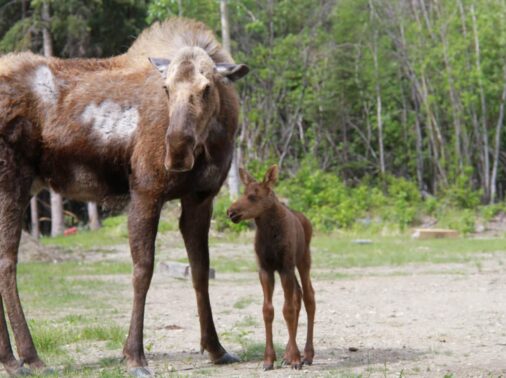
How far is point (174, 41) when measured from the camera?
8.80 meters

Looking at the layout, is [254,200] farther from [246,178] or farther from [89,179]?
[89,179]

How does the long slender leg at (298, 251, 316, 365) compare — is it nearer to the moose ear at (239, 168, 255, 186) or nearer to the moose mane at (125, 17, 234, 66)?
the moose ear at (239, 168, 255, 186)

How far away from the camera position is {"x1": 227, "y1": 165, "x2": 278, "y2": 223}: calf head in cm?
847

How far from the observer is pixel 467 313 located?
1162cm

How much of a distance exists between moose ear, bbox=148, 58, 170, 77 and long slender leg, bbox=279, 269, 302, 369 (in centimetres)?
203

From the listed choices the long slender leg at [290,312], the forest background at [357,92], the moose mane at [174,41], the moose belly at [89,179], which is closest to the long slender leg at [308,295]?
the long slender leg at [290,312]

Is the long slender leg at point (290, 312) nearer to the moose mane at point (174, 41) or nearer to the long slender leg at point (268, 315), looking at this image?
the long slender leg at point (268, 315)

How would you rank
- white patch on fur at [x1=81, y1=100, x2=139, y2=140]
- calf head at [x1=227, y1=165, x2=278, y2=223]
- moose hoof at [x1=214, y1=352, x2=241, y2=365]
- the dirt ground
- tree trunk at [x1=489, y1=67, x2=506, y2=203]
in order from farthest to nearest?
tree trunk at [x1=489, y1=67, x2=506, y2=203] < moose hoof at [x1=214, y1=352, x2=241, y2=365] < calf head at [x1=227, y1=165, x2=278, y2=223] < white patch on fur at [x1=81, y1=100, x2=139, y2=140] < the dirt ground

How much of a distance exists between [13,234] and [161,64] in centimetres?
200

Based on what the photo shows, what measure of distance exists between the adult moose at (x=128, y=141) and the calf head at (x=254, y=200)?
26 cm

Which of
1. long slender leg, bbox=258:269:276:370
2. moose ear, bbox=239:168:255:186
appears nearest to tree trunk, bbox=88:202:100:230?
moose ear, bbox=239:168:255:186

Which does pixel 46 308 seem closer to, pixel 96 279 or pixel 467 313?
pixel 96 279

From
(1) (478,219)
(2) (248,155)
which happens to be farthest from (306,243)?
(2) (248,155)

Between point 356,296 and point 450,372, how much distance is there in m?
6.27
